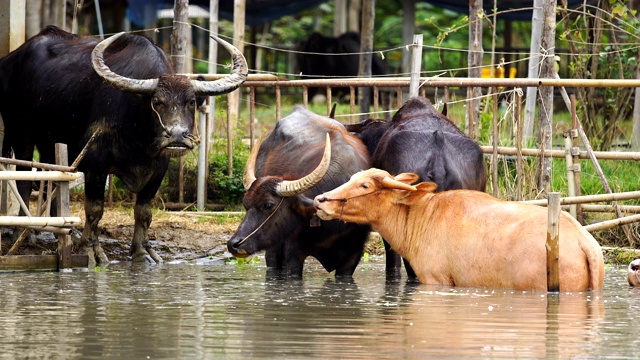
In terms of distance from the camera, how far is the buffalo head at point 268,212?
32.9ft

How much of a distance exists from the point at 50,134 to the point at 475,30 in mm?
5273

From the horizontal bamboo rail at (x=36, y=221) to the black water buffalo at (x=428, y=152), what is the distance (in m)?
2.87

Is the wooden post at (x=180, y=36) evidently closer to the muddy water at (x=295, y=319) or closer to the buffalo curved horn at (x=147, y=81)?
the buffalo curved horn at (x=147, y=81)

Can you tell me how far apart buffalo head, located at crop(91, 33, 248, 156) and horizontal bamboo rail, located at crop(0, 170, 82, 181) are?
96 cm

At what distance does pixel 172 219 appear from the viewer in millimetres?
12883

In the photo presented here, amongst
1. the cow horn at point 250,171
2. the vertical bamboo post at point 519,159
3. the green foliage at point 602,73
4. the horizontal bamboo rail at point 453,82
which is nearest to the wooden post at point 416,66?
the horizontal bamboo rail at point 453,82

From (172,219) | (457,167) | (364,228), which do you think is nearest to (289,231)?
(364,228)

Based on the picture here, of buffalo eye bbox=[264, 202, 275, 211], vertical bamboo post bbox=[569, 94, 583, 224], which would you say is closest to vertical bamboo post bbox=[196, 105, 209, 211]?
buffalo eye bbox=[264, 202, 275, 211]

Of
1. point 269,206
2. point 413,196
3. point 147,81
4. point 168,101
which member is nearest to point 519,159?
point 413,196

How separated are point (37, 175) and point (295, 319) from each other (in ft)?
11.7

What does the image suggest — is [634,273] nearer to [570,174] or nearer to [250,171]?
[570,174]

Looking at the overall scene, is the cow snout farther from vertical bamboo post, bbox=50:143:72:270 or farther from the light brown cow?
vertical bamboo post, bbox=50:143:72:270

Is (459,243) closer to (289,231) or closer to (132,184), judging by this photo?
(289,231)

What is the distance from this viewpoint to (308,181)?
9.91m
